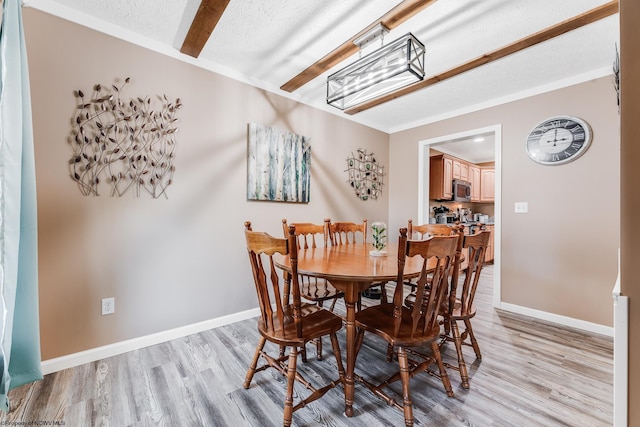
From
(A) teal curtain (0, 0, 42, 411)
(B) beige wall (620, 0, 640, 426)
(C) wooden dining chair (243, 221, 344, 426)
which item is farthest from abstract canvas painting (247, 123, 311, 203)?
(B) beige wall (620, 0, 640, 426)

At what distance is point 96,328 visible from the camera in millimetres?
1875

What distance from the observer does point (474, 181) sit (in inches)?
229

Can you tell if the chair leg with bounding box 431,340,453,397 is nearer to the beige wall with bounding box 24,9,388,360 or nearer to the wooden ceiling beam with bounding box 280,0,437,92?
the beige wall with bounding box 24,9,388,360

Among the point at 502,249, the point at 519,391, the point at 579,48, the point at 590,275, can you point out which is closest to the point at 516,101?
the point at 579,48

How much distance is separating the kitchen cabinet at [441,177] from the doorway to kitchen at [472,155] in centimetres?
20

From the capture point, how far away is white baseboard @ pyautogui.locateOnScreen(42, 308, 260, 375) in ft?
5.68

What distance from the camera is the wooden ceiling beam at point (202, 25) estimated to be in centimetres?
169

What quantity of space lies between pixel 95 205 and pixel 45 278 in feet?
1.76

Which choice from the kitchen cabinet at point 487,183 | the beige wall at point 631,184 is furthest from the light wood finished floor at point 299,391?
the kitchen cabinet at point 487,183

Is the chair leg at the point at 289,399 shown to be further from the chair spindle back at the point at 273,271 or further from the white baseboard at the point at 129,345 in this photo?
the white baseboard at the point at 129,345

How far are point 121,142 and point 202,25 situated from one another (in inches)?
40.7

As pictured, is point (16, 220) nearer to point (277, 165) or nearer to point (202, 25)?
point (202, 25)

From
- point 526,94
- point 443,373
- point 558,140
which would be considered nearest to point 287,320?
point 443,373

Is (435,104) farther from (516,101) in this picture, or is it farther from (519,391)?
(519,391)
